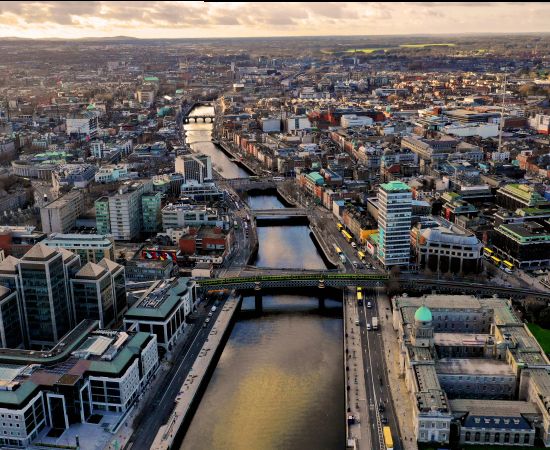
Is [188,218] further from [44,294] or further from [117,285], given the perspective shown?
[44,294]

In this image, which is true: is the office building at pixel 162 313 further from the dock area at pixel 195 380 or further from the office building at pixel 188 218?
the office building at pixel 188 218

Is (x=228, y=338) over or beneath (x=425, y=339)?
beneath

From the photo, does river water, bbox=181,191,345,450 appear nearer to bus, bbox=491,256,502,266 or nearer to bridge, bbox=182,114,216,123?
bus, bbox=491,256,502,266

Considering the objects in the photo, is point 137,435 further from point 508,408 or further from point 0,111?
point 0,111

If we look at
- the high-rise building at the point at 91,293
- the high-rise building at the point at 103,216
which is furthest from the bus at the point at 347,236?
the high-rise building at the point at 91,293

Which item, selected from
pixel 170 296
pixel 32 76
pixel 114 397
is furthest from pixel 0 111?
pixel 114 397

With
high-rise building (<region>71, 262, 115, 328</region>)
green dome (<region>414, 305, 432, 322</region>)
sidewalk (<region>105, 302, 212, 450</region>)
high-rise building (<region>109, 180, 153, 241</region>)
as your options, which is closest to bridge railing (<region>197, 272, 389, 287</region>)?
sidewalk (<region>105, 302, 212, 450</region>)

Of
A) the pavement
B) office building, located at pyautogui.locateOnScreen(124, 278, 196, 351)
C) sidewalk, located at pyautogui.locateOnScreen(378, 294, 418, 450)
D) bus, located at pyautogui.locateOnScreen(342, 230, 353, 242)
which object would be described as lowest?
the pavement
